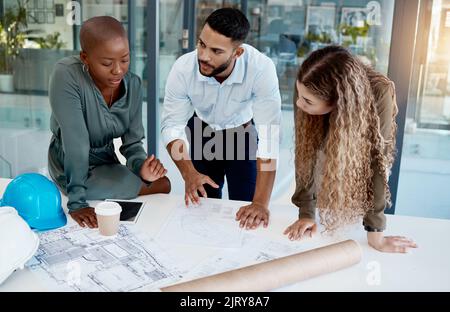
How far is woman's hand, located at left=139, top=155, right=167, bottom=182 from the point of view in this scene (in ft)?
5.56

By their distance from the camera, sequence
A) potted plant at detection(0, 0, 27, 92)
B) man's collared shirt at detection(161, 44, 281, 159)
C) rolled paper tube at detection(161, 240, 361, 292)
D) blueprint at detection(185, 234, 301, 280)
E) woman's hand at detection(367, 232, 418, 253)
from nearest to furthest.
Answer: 1. rolled paper tube at detection(161, 240, 361, 292)
2. blueprint at detection(185, 234, 301, 280)
3. woman's hand at detection(367, 232, 418, 253)
4. man's collared shirt at detection(161, 44, 281, 159)
5. potted plant at detection(0, 0, 27, 92)

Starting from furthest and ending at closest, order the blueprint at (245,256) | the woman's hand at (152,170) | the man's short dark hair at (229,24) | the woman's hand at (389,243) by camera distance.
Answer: the man's short dark hair at (229,24) < the woman's hand at (152,170) < the woman's hand at (389,243) < the blueprint at (245,256)

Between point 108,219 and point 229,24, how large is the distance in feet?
2.95

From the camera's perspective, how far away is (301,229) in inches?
57.2

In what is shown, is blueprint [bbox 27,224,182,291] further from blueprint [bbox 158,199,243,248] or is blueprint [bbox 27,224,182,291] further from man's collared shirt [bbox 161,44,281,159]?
man's collared shirt [bbox 161,44,281,159]

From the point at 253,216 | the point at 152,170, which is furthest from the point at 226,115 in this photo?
the point at 253,216

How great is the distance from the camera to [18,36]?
3777 mm

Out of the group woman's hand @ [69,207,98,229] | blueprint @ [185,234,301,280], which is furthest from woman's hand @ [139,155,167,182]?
blueprint @ [185,234,301,280]

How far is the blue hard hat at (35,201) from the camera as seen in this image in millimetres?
1414

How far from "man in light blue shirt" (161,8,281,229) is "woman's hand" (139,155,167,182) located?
0.41 feet

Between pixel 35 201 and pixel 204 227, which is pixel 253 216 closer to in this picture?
pixel 204 227

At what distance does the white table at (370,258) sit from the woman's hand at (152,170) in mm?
83

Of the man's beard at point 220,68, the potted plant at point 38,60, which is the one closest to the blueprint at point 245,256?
the man's beard at point 220,68

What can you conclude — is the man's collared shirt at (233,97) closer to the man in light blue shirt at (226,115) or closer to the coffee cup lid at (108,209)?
the man in light blue shirt at (226,115)
